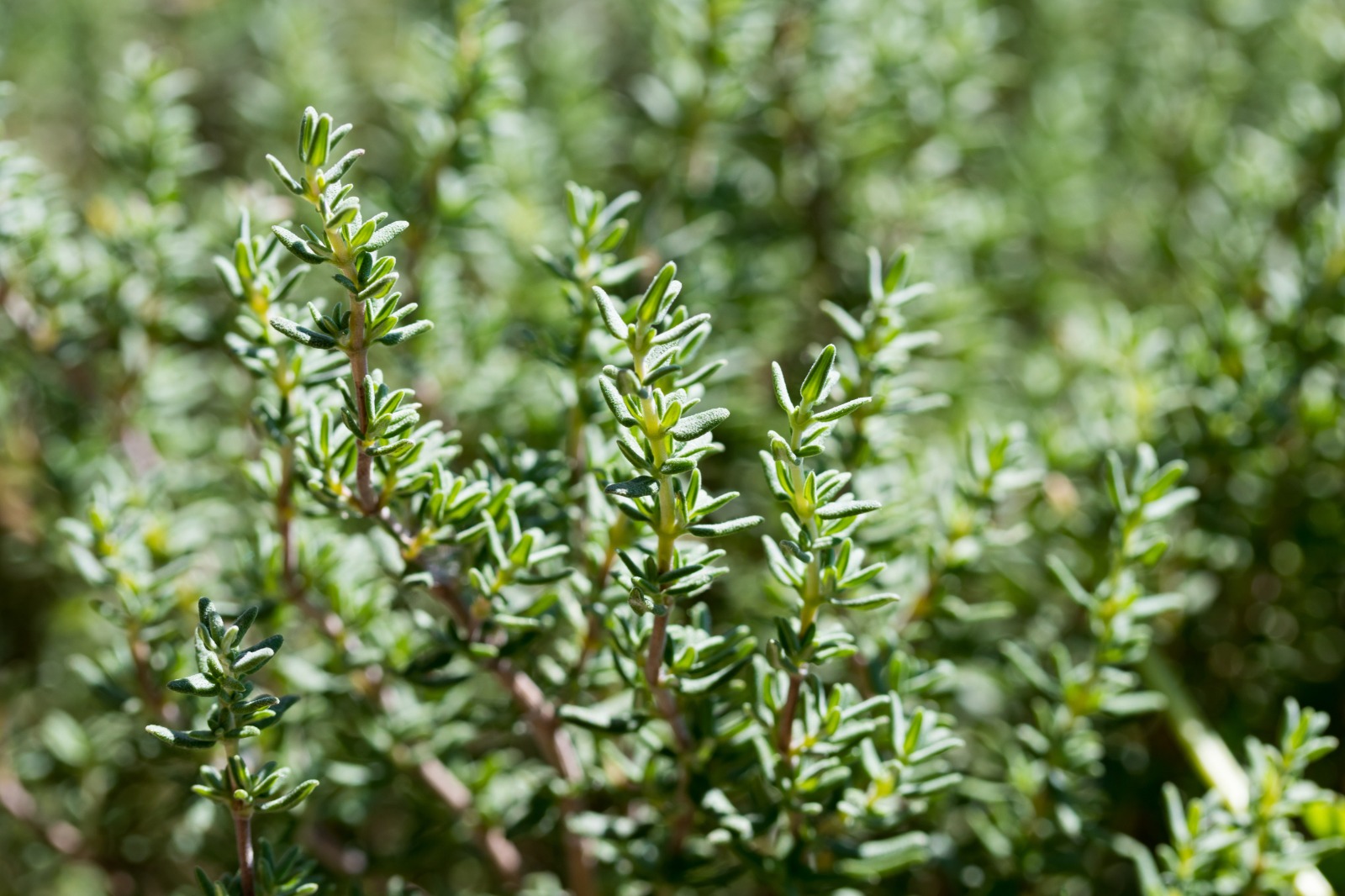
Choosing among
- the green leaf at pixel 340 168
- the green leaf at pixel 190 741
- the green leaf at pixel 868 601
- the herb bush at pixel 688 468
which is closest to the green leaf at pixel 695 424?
the herb bush at pixel 688 468

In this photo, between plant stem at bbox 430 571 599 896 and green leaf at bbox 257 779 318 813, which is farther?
plant stem at bbox 430 571 599 896

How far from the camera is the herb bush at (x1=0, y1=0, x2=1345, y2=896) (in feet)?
2.95

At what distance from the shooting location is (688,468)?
768mm

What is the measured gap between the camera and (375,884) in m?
1.24

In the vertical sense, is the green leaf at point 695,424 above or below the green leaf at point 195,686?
above

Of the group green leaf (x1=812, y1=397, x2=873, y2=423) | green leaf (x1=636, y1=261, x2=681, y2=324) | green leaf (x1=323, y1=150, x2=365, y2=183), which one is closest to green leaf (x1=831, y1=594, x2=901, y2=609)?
green leaf (x1=812, y1=397, x2=873, y2=423)

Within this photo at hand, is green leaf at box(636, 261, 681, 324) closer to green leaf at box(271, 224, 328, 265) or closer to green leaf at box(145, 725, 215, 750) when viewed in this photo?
green leaf at box(271, 224, 328, 265)

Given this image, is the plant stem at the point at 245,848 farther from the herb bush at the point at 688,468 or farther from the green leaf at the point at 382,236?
the green leaf at the point at 382,236

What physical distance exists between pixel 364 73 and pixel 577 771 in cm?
172

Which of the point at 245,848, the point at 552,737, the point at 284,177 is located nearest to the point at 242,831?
the point at 245,848

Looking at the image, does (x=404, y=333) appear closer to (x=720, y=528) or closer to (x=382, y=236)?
(x=382, y=236)


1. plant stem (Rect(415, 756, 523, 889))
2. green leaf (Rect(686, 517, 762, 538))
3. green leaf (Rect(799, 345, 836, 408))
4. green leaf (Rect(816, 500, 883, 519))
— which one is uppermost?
green leaf (Rect(799, 345, 836, 408))

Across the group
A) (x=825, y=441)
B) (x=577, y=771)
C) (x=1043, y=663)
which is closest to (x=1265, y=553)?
(x=1043, y=663)

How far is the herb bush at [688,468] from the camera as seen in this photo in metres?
0.90
